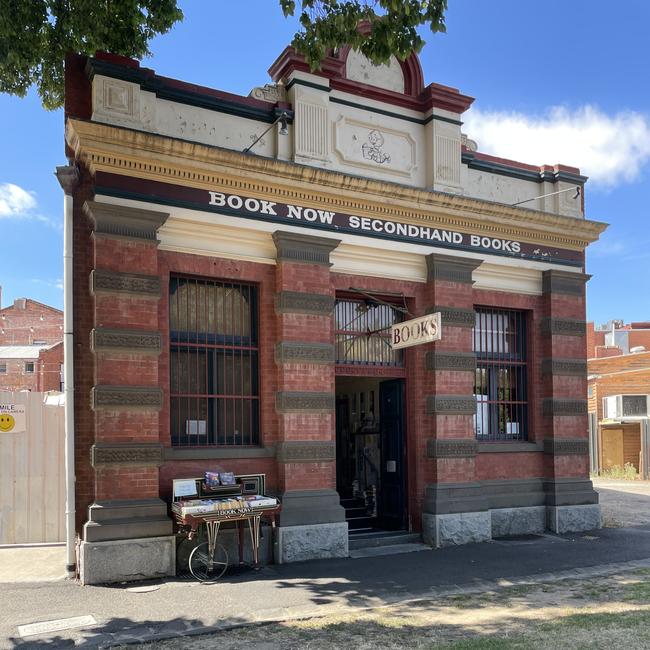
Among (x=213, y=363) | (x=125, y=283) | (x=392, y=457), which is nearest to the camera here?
(x=125, y=283)

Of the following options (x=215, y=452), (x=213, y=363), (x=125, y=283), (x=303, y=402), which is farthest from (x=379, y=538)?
(x=125, y=283)

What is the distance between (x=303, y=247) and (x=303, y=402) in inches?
96.2

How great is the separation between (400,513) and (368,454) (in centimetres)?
164

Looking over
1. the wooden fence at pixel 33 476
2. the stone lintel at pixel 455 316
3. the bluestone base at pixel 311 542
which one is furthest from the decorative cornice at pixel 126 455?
the stone lintel at pixel 455 316

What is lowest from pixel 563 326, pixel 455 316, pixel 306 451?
pixel 306 451

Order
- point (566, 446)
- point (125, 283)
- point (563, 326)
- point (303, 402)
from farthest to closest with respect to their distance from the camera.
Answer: point (563, 326) < point (566, 446) < point (303, 402) < point (125, 283)

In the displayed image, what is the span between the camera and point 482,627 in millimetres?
7320

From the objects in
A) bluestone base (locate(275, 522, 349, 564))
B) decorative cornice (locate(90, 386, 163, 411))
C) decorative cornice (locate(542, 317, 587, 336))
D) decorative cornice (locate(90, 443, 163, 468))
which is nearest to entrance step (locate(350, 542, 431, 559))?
bluestone base (locate(275, 522, 349, 564))

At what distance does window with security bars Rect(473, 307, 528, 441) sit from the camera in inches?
524

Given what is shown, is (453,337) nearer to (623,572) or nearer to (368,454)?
(368,454)

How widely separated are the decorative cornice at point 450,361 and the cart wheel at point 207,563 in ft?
15.8

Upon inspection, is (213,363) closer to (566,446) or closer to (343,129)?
(343,129)

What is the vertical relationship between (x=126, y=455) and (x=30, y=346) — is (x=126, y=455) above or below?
below

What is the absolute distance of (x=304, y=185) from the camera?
437 inches
